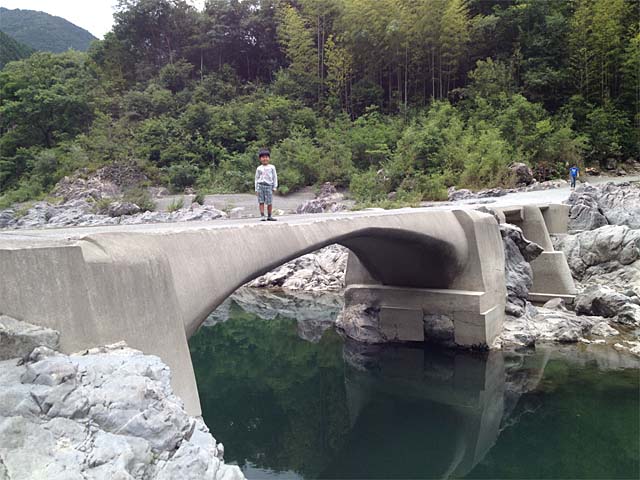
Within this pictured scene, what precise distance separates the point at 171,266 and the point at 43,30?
268 feet

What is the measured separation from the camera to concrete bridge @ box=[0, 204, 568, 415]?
3.68 meters

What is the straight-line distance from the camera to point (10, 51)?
43.4 metres

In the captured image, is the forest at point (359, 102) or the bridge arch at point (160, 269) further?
the forest at point (359, 102)

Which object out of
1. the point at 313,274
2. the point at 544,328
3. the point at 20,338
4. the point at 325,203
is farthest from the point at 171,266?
the point at 325,203

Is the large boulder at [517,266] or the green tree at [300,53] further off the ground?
the green tree at [300,53]

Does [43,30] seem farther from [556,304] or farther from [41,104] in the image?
[556,304]

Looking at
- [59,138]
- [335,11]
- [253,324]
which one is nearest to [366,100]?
[335,11]

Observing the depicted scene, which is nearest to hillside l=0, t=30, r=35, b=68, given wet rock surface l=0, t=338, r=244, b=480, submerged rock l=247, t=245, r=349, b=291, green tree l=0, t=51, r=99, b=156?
green tree l=0, t=51, r=99, b=156

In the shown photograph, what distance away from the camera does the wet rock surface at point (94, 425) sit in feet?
9.46

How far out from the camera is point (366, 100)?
110 feet

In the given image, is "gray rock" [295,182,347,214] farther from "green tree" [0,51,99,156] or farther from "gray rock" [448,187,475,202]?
"green tree" [0,51,99,156]

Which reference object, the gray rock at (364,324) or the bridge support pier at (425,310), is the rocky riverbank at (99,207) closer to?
the gray rock at (364,324)

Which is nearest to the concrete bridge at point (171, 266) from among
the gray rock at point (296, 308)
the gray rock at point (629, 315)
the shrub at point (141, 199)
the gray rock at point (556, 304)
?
the gray rock at point (556, 304)

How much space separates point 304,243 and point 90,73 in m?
38.4
